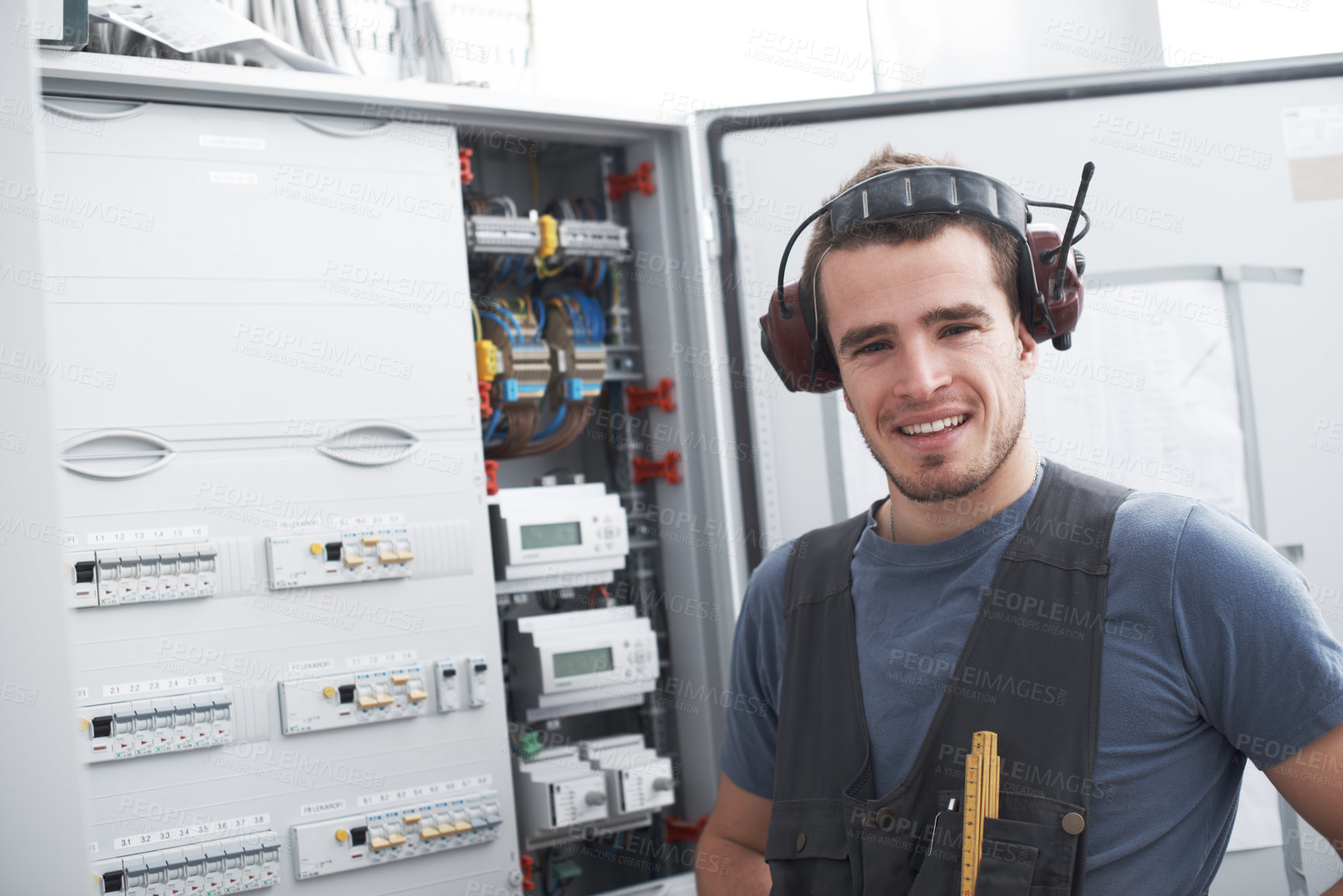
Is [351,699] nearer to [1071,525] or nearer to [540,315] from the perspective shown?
[540,315]

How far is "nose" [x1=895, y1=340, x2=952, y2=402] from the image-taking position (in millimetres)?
1271

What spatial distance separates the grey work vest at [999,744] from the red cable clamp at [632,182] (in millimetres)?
1371

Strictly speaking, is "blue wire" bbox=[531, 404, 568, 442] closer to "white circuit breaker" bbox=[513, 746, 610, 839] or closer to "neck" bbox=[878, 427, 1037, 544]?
"white circuit breaker" bbox=[513, 746, 610, 839]

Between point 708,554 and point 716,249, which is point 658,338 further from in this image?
point 708,554

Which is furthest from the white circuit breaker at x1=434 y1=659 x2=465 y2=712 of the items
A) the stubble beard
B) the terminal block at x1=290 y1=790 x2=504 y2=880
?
the stubble beard

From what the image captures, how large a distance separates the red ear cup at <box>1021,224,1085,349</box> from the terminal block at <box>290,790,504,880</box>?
4.58ft

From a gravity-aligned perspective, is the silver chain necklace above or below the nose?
below

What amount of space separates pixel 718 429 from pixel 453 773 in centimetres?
91

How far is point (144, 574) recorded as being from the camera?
5.93ft

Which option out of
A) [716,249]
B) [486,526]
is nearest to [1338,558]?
[716,249]

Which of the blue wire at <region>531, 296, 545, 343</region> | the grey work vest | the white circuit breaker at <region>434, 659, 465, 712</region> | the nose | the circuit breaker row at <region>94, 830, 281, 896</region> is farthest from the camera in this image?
the blue wire at <region>531, 296, 545, 343</region>

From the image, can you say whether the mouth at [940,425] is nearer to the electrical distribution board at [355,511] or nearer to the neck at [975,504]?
the neck at [975,504]

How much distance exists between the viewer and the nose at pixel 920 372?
127 centimetres

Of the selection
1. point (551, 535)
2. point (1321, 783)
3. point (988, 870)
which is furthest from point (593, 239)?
point (1321, 783)
